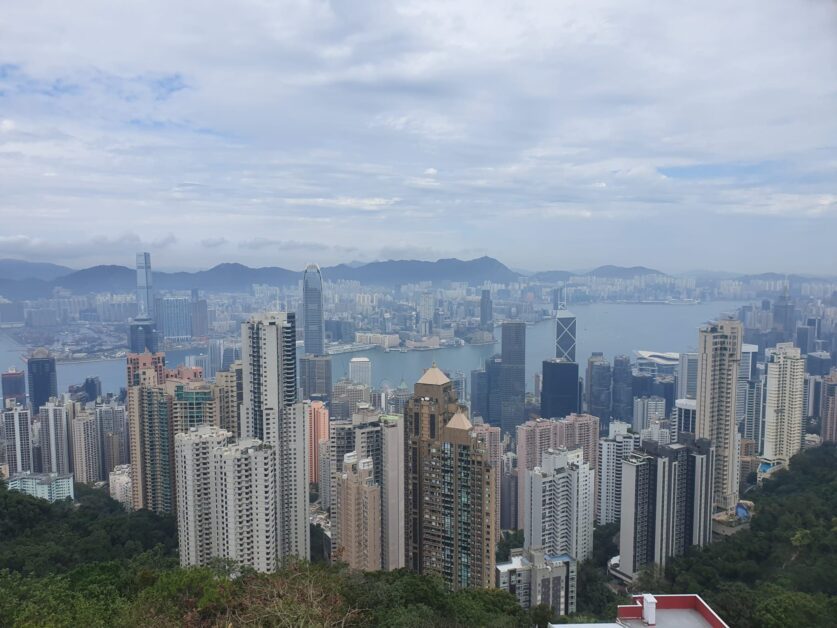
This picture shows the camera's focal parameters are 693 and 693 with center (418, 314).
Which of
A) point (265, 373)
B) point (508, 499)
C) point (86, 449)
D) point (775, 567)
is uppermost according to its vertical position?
point (265, 373)

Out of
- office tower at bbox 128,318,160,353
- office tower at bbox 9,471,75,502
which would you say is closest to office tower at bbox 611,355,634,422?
office tower at bbox 128,318,160,353

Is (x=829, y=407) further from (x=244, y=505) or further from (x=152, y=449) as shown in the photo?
(x=152, y=449)

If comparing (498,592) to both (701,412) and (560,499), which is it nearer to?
(560,499)

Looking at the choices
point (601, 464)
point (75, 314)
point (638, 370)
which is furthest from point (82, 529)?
point (638, 370)

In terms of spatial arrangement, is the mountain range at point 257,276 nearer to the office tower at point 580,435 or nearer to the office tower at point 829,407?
the office tower at point 580,435

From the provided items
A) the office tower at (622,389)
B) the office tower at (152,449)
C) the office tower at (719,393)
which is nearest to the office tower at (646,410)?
the office tower at (622,389)

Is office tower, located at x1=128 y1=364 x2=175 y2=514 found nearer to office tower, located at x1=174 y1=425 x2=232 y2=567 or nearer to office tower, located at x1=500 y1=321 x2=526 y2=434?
office tower, located at x1=174 y1=425 x2=232 y2=567

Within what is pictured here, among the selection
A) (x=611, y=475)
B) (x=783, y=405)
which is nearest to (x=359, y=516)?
(x=611, y=475)

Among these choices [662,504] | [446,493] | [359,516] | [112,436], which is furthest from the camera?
[112,436]
